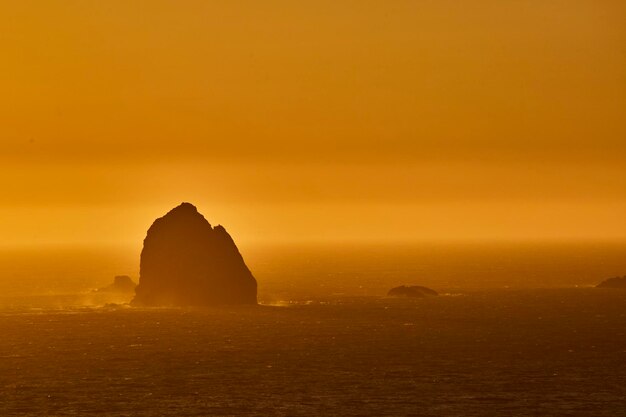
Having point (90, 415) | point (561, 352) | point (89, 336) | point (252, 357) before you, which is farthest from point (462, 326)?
point (90, 415)

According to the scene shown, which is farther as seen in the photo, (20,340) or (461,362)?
(20,340)

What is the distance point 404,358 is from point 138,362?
3504 cm

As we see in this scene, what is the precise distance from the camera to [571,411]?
10725cm

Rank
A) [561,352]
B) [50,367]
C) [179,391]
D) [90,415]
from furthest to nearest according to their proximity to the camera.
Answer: [561,352], [50,367], [179,391], [90,415]

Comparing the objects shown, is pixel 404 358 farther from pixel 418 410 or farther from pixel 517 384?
pixel 418 410

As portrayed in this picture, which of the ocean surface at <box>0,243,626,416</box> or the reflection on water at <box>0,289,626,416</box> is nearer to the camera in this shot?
the ocean surface at <box>0,243,626,416</box>

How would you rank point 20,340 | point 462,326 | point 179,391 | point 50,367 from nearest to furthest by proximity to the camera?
1. point 179,391
2. point 50,367
3. point 20,340
4. point 462,326

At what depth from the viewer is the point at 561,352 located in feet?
498

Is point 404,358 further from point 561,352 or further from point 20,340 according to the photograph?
point 20,340

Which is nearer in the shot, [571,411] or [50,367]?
[571,411]

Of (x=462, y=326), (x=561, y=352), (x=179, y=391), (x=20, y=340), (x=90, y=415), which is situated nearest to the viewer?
(x=90, y=415)

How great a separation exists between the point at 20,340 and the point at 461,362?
229 ft

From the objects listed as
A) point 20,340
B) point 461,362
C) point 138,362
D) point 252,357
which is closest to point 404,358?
point 461,362

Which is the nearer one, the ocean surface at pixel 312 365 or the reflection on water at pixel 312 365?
the ocean surface at pixel 312 365
